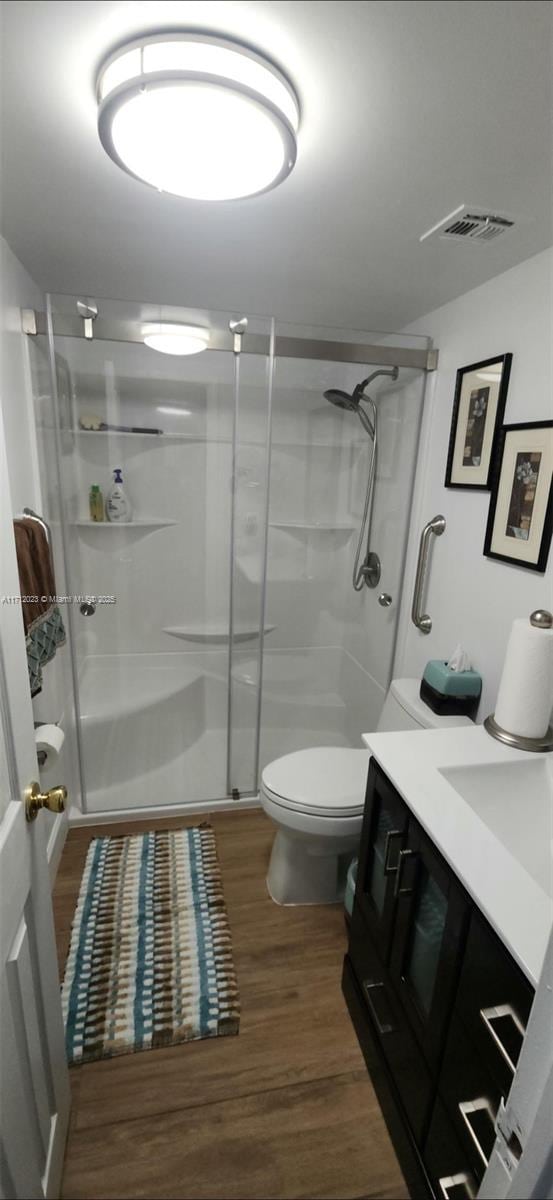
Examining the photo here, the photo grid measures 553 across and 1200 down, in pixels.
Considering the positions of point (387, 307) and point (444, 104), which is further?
point (387, 307)

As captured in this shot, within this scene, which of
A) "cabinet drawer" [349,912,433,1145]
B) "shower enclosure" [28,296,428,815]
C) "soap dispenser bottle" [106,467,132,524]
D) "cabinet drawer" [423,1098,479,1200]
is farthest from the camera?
"soap dispenser bottle" [106,467,132,524]

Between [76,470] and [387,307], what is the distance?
65.3 inches

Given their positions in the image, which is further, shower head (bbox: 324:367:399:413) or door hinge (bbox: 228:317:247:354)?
shower head (bbox: 324:367:399:413)

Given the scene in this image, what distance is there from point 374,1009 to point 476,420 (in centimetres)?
181

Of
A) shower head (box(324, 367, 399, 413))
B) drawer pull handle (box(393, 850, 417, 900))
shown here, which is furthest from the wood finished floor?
shower head (box(324, 367, 399, 413))

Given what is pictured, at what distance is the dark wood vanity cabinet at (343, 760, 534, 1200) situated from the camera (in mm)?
848

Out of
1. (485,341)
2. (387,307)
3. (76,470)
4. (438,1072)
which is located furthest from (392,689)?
(76,470)

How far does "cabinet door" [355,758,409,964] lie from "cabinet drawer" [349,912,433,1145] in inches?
2.8

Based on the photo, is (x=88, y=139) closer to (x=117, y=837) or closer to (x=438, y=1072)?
(x=438, y=1072)

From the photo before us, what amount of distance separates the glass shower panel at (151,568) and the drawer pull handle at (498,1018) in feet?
5.79

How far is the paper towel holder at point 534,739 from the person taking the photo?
1.27m

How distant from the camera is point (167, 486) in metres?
2.76

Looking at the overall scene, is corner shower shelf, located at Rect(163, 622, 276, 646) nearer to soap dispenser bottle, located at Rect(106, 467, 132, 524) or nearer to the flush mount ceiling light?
soap dispenser bottle, located at Rect(106, 467, 132, 524)

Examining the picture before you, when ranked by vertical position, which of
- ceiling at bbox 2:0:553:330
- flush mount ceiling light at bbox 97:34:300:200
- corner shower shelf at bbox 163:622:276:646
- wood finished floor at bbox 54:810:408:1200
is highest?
ceiling at bbox 2:0:553:330
